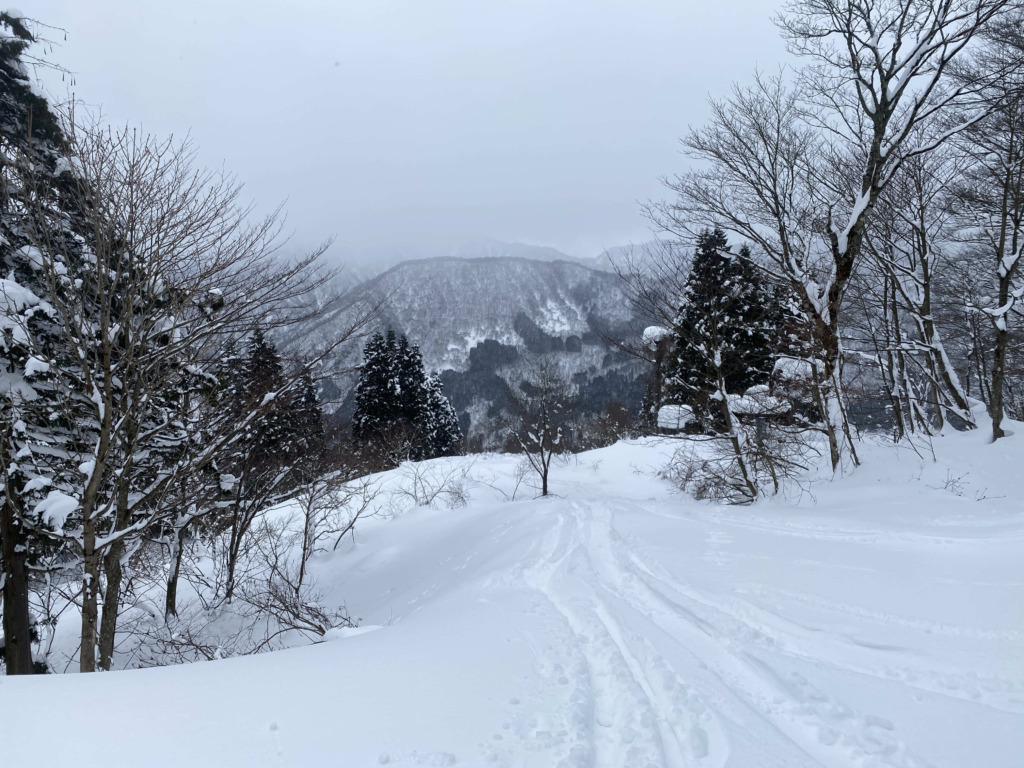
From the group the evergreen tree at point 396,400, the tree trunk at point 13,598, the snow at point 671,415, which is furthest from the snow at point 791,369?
the evergreen tree at point 396,400

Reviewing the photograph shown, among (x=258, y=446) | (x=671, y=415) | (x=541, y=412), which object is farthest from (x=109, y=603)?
(x=541, y=412)

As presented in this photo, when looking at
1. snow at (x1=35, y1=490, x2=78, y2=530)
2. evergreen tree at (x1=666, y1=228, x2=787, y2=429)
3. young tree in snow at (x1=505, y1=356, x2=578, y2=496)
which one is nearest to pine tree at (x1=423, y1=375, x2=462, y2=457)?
young tree in snow at (x1=505, y1=356, x2=578, y2=496)

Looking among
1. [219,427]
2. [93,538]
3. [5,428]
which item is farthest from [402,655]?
[5,428]

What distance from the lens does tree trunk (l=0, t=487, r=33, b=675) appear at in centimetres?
548

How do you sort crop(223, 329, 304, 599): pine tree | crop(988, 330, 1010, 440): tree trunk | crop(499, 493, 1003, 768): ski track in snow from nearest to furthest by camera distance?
crop(499, 493, 1003, 768): ski track in snow → crop(223, 329, 304, 599): pine tree → crop(988, 330, 1010, 440): tree trunk

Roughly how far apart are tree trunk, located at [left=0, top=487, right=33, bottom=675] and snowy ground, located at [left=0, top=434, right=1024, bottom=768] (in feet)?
12.8

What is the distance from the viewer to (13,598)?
5.50 metres

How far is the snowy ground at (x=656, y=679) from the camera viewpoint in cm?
226

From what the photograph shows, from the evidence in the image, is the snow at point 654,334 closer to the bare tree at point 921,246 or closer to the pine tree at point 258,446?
the bare tree at point 921,246

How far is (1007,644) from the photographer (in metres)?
3.02

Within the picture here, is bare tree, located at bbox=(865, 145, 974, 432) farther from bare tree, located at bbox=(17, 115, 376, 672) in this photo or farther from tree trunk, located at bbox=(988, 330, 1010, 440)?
bare tree, located at bbox=(17, 115, 376, 672)

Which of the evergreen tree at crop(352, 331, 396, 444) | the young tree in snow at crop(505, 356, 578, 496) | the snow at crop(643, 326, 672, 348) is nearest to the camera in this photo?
the snow at crop(643, 326, 672, 348)

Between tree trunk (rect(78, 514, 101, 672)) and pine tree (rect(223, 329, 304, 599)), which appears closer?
tree trunk (rect(78, 514, 101, 672))

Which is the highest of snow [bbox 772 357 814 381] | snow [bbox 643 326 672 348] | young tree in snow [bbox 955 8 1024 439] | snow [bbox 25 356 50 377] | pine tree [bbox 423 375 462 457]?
young tree in snow [bbox 955 8 1024 439]
